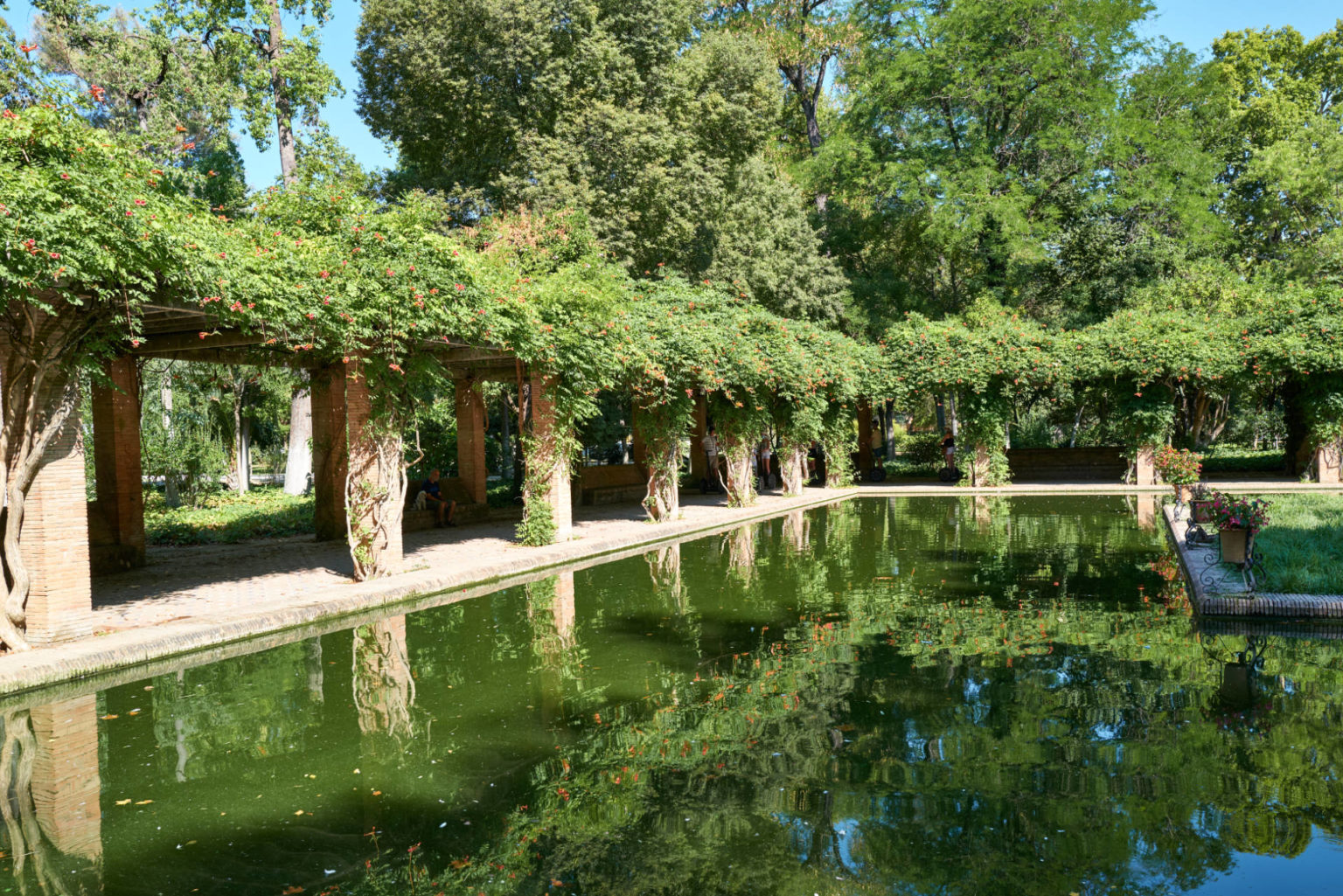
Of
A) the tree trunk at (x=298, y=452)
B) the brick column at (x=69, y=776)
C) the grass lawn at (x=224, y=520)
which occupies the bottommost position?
the brick column at (x=69, y=776)

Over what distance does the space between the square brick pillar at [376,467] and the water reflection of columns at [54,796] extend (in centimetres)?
476

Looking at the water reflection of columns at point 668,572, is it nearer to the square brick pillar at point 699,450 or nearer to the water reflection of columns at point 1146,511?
the water reflection of columns at point 1146,511

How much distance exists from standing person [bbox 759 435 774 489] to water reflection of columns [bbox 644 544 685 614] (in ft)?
38.5

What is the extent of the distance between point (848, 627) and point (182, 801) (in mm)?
5382

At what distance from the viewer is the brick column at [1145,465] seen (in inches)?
944

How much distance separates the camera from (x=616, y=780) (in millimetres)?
4914

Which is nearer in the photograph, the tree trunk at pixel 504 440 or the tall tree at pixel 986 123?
the tree trunk at pixel 504 440

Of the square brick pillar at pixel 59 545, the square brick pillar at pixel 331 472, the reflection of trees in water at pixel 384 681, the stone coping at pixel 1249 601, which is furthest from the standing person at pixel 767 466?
the square brick pillar at pixel 59 545

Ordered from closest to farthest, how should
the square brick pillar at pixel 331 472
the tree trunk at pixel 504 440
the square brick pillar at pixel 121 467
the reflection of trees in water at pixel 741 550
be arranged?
the reflection of trees in water at pixel 741 550 < the square brick pillar at pixel 121 467 < the square brick pillar at pixel 331 472 < the tree trunk at pixel 504 440

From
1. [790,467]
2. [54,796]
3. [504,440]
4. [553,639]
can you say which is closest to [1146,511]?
[790,467]

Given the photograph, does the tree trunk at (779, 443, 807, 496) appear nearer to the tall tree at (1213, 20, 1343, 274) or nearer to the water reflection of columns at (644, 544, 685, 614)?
the water reflection of columns at (644, 544, 685, 614)

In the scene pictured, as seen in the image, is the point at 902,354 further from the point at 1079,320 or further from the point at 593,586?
the point at 593,586

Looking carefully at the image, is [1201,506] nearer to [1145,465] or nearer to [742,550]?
[742,550]

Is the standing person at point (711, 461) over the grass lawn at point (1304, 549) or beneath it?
over
